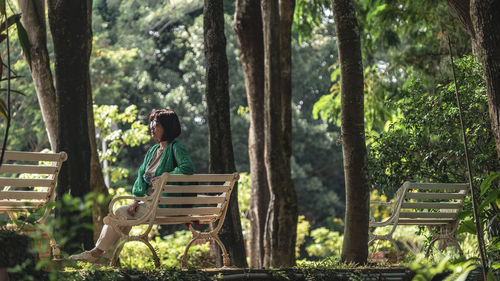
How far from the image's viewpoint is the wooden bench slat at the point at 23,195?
7.10 m

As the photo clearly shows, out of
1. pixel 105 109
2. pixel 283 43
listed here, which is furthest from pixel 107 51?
pixel 283 43

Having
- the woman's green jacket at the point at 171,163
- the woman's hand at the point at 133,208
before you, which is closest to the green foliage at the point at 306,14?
the woman's green jacket at the point at 171,163

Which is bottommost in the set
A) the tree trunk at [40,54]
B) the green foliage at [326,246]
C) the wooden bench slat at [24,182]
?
the green foliage at [326,246]

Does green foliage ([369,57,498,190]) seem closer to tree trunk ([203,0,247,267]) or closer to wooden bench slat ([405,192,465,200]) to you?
wooden bench slat ([405,192,465,200])

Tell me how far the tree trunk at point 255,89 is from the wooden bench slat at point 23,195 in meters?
4.95

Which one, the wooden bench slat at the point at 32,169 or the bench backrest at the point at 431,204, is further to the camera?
the bench backrest at the point at 431,204

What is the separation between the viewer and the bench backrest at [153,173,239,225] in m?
7.10

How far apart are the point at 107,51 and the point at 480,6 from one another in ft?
88.8

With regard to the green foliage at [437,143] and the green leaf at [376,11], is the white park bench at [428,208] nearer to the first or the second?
the green foliage at [437,143]

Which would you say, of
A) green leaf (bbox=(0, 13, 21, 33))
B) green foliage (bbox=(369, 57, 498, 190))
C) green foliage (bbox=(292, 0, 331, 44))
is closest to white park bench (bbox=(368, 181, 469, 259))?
green foliage (bbox=(369, 57, 498, 190))

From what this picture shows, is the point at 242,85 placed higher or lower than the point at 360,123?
higher

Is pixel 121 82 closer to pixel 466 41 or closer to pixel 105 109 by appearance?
pixel 105 109

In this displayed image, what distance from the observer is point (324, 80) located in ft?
128

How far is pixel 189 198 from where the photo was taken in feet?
24.1
